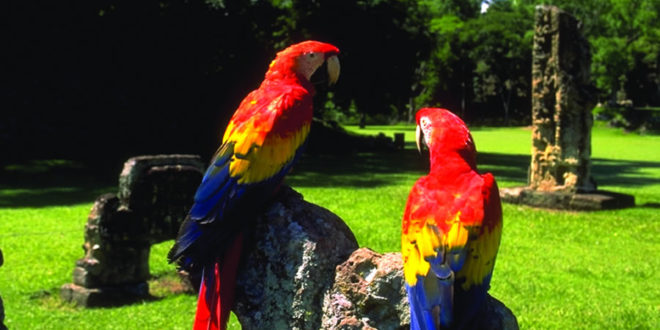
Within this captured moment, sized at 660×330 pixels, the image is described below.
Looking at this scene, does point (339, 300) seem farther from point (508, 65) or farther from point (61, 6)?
point (508, 65)

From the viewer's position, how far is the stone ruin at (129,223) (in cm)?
645

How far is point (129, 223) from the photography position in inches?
255

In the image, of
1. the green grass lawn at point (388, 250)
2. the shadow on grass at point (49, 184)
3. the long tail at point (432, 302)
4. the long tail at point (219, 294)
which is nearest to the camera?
the long tail at point (432, 302)

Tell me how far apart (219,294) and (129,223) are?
4.37 m

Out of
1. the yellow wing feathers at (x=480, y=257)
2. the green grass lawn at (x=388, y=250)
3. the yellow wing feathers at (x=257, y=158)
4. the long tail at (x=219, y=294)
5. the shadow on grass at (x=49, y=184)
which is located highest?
the yellow wing feathers at (x=257, y=158)

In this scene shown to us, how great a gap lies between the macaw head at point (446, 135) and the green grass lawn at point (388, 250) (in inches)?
26.5

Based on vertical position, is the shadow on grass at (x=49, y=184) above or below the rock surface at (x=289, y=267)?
below

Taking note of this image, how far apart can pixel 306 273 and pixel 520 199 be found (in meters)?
10.4

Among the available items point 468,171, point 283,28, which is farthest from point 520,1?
point 468,171

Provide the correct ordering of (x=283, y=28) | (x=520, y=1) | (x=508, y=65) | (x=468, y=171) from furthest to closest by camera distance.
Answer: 1. (x=520, y=1)
2. (x=508, y=65)
3. (x=283, y=28)
4. (x=468, y=171)

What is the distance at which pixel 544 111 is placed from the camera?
11984 mm

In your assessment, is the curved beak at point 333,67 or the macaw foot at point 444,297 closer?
the macaw foot at point 444,297

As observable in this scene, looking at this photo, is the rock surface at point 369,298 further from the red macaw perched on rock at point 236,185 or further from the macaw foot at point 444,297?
the red macaw perched on rock at point 236,185

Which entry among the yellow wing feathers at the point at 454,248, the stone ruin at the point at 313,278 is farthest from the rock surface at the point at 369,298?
the yellow wing feathers at the point at 454,248
